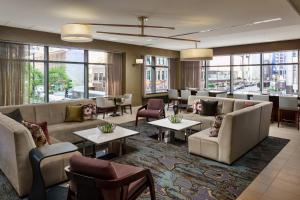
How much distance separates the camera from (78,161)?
195cm

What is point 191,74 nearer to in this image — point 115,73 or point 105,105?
point 115,73

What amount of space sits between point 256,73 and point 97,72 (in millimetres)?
6407

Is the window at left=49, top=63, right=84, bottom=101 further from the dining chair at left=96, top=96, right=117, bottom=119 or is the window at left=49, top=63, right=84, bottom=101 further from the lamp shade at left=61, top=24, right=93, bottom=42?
the lamp shade at left=61, top=24, right=93, bottom=42

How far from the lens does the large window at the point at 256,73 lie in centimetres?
829

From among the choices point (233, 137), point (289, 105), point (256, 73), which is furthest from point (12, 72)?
point (256, 73)

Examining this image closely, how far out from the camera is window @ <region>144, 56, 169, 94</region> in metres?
10.2

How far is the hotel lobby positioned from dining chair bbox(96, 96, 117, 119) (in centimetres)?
4

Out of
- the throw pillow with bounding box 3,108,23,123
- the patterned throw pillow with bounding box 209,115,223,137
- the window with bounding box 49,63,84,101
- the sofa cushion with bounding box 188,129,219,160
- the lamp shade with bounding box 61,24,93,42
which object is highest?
the lamp shade with bounding box 61,24,93,42

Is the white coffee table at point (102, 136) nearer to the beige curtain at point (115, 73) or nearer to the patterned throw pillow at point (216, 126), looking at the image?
the patterned throw pillow at point (216, 126)

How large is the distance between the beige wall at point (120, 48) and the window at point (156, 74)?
39cm

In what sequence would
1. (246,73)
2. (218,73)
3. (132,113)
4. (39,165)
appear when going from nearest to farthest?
(39,165) → (132,113) → (246,73) → (218,73)

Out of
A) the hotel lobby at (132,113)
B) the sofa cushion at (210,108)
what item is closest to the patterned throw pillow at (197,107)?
the hotel lobby at (132,113)

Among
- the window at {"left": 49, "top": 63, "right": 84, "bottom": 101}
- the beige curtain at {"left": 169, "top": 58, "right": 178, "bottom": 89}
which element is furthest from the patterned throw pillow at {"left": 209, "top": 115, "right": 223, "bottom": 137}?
the beige curtain at {"left": 169, "top": 58, "right": 178, "bottom": 89}

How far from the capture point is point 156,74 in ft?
34.8
